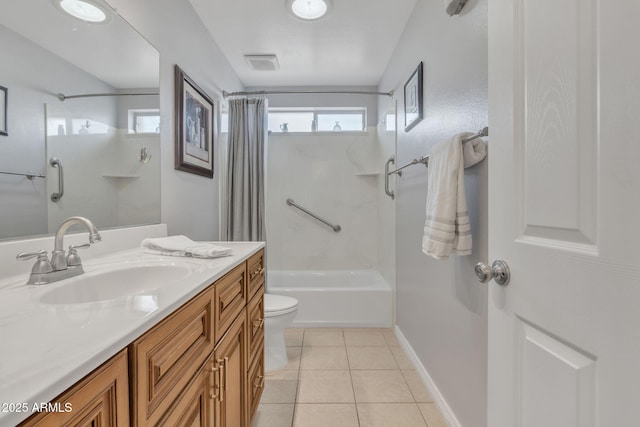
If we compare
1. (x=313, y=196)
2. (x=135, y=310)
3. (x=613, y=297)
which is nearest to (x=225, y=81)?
(x=313, y=196)

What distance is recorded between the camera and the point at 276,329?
181cm

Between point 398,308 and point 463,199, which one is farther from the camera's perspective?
point 398,308

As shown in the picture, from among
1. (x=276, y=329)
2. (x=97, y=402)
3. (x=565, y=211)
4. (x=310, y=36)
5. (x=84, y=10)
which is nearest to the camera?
(x=97, y=402)

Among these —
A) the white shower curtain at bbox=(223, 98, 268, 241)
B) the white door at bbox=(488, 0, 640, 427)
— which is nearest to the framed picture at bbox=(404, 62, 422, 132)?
the white door at bbox=(488, 0, 640, 427)

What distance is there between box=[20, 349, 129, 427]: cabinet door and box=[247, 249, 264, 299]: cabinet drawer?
0.78m

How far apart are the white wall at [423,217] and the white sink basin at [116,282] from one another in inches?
43.3

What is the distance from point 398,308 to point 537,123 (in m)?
1.99

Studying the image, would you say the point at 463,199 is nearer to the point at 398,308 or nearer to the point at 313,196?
the point at 398,308

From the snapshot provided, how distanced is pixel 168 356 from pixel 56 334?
0.70 feet

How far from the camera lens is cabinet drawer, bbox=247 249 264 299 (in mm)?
1265

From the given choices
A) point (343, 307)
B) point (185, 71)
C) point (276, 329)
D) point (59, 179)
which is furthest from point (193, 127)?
point (343, 307)

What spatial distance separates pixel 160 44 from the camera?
151 centimetres

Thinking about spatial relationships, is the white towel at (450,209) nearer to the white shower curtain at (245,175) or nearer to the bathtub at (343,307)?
the bathtub at (343,307)

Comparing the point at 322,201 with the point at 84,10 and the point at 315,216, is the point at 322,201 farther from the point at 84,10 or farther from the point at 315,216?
the point at 84,10
